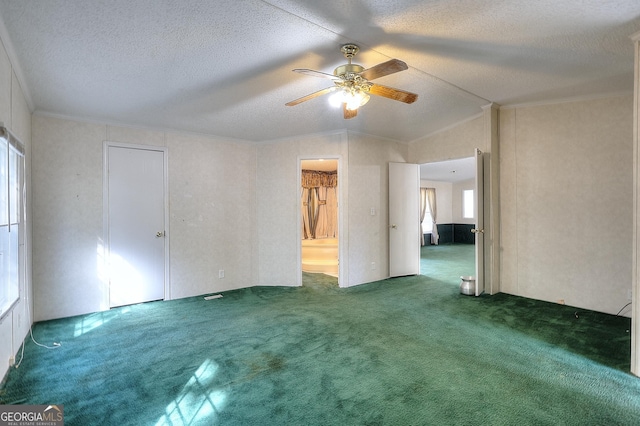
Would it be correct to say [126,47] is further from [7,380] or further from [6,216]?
[7,380]

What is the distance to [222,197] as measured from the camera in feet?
15.7

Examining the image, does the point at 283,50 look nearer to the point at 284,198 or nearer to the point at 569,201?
the point at 284,198

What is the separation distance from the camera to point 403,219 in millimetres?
5477

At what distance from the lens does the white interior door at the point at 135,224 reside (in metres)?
3.97

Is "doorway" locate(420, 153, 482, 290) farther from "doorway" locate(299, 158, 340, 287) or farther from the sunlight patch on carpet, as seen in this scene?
the sunlight patch on carpet

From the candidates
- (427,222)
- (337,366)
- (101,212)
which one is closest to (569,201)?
(337,366)

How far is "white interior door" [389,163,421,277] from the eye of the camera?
211 inches

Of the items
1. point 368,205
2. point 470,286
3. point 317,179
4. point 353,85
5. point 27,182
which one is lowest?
point 470,286

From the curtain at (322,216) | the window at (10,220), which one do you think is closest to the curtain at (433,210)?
the curtain at (322,216)

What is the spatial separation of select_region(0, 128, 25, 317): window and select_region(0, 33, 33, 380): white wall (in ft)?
0.48

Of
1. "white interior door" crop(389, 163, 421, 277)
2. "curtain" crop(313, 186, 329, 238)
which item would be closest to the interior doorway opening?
"curtain" crop(313, 186, 329, 238)

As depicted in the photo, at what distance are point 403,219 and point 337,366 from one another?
348cm

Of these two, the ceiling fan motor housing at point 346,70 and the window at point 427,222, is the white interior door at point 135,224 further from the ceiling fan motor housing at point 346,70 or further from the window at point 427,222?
the window at point 427,222

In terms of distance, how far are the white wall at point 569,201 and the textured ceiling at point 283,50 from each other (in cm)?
38
